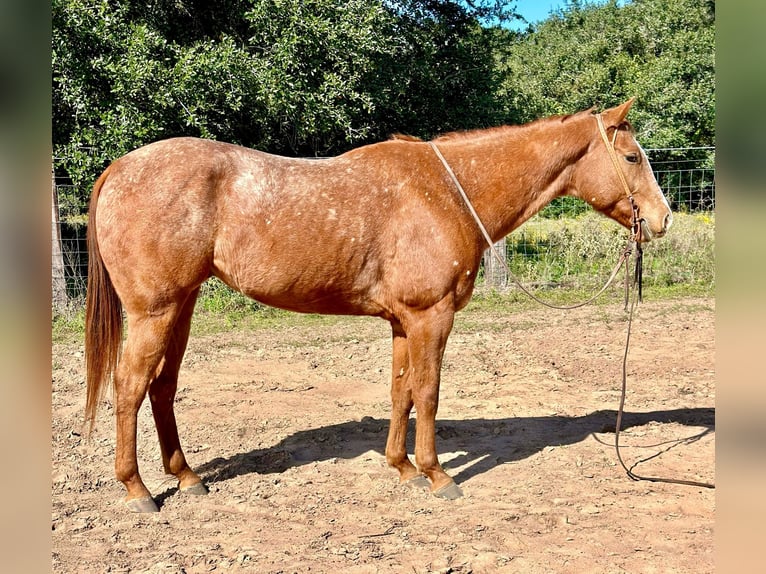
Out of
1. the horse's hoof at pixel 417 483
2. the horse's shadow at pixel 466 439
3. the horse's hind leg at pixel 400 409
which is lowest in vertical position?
the horse's hoof at pixel 417 483

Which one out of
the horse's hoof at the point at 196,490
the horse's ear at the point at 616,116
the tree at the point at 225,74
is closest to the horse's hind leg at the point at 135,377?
the horse's hoof at the point at 196,490

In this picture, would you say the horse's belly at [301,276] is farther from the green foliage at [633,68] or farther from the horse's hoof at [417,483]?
the green foliage at [633,68]

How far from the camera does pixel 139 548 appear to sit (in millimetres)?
3408

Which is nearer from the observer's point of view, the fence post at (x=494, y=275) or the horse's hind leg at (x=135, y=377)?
the horse's hind leg at (x=135, y=377)

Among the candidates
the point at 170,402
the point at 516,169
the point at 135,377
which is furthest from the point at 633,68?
the point at 135,377

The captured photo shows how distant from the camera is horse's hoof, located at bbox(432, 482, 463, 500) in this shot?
4.09 metres

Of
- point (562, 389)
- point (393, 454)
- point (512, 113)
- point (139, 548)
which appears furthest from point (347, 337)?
point (512, 113)

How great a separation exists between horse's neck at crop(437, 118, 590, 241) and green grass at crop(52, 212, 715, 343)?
5.06 metres

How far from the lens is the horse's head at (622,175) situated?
4.21m

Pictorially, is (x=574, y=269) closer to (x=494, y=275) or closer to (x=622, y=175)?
(x=494, y=275)

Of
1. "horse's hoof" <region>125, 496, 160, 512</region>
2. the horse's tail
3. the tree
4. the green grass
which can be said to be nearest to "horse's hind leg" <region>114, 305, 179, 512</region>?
"horse's hoof" <region>125, 496, 160, 512</region>

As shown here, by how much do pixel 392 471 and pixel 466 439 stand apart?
0.85 meters

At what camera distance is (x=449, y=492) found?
13.4 ft
